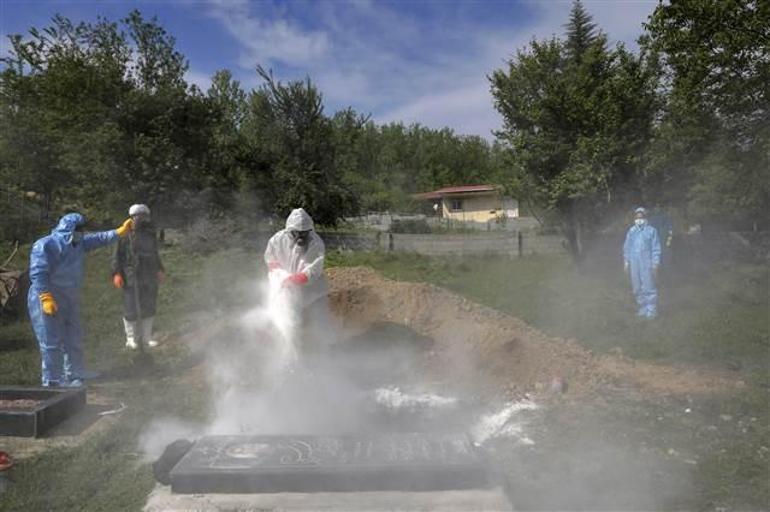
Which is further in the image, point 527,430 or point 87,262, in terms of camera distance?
point 87,262

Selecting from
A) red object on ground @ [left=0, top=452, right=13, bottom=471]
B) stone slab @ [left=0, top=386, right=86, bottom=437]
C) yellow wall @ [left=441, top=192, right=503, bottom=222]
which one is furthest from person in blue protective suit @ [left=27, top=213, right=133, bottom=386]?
yellow wall @ [left=441, top=192, right=503, bottom=222]

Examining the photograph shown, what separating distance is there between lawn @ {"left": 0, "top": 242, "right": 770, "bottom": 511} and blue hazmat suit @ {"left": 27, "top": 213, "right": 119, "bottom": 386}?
431mm

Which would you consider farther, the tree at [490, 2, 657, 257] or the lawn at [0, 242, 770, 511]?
the tree at [490, 2, 657, 257]

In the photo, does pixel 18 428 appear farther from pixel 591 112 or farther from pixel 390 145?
pixel 390 145

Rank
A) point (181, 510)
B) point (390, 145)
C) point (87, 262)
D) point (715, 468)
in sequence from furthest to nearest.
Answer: point (390, 145) < point (87, 262) < point (715, 468) < point (181, 510)

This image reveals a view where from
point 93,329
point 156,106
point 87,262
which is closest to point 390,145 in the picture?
point 156,106

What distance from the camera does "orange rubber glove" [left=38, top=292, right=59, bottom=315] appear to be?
606 centimetres

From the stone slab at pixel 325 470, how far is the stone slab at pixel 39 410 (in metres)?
1.64

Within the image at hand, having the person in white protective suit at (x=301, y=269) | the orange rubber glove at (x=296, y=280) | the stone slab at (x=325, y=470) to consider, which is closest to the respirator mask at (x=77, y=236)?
the person in white protective suit at (x=301, y=269)

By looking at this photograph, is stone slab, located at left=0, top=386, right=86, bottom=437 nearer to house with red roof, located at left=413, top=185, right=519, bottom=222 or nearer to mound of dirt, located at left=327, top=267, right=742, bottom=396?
mound of dirt, located at left=327, top=267, right=742, bottom=396

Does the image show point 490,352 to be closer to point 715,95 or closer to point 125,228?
point 125,228

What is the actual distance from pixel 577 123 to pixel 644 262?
5.15 m

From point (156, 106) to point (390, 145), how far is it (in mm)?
44464

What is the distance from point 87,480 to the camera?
166 inches
